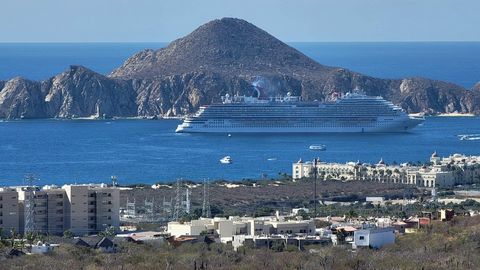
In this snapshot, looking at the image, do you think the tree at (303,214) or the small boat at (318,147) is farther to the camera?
the small boat at (318,147)

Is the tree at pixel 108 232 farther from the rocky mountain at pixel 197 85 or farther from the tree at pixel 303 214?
the rocky mountain at pixel 197 85

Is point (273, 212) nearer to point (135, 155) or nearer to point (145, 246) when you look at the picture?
point (145, 246)

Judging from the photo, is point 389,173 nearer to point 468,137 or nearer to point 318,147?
point 318,147

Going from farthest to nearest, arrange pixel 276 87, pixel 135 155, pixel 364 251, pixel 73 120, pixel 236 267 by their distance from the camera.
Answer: pixel 276 87
pixel 73 120
pixel 135 155
pixel 364 251
pixel 236 267

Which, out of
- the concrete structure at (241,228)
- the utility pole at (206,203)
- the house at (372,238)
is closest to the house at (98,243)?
the concrete structure at (241,228)

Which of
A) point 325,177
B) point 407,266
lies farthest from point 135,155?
point 407,266

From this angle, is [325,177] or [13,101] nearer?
[325,177]

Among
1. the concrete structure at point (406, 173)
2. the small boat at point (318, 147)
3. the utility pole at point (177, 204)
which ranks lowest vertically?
the small boat at point (318, 147)
